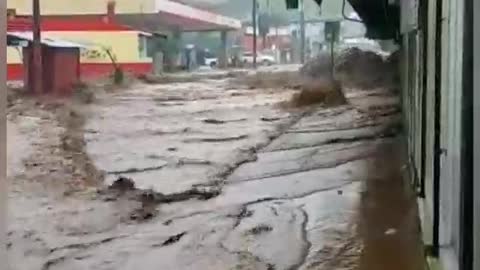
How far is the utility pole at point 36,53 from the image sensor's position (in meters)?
2.62

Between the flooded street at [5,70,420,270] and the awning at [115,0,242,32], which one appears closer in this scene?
the flooded street at [5,70,420,270]

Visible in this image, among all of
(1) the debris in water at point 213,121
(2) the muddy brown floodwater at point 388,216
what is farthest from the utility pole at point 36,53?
(2) the muddy brown floodwater at point 388,216

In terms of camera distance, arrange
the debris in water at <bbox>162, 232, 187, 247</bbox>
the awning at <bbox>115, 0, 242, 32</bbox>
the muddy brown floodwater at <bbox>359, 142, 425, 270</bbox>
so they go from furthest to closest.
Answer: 1. the awning at <bbox>115, 0, 242, 32</bbox>
2. the debris in water at <bbox>162, 232, 187, 247</bbox>
3. the muddy brown floodwater at <bbox>359, 142, 425, 270</bbox>

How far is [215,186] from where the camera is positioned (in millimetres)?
2643

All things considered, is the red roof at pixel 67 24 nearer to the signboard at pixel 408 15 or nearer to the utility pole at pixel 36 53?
the utility pole at pixel 36 53

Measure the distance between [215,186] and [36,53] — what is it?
0.82 meters

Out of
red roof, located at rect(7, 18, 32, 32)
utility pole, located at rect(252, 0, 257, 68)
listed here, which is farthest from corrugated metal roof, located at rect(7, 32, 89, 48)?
utility pole, located at rect(252, 0, 257, 68)

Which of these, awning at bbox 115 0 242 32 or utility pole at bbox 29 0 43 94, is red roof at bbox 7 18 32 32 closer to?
utility pole at bbox 29 0 43 94

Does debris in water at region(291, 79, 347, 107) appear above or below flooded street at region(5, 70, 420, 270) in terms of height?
above

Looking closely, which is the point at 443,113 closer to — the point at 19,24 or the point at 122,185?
the point at 122,185

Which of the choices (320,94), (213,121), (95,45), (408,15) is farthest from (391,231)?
(95,45)

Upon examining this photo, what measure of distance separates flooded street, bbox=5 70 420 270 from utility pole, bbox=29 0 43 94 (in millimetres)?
89

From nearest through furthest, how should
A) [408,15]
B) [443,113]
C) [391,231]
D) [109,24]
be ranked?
[443,113], [391,231], [109,24], [408,15]

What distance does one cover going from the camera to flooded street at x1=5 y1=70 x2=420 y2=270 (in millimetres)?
2572
